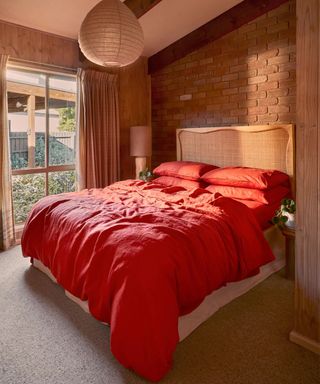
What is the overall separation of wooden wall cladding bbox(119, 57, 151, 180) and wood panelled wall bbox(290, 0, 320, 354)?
3.30 metres

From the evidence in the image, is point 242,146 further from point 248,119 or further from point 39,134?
point 39,134

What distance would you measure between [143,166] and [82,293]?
8.72 feet

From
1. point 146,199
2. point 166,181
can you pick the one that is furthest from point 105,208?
point 166,181

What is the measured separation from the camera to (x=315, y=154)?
1.75m

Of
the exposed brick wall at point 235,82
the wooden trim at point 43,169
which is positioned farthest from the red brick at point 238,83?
the wooden trim at point 43,169

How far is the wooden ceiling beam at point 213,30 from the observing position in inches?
137

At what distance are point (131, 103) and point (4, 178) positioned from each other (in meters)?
2.15

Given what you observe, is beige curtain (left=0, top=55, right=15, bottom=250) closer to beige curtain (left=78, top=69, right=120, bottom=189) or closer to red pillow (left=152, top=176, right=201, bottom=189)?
beige curtain (left=78, top=69, right=120, bottom=189)

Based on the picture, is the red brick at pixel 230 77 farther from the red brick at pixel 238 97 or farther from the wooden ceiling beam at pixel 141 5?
the wooden ceiling beam at pixel 141 5

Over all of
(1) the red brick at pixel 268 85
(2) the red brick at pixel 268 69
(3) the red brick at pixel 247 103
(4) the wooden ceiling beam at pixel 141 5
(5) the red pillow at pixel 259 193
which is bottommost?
(5) the red pillow at pixel 259 193

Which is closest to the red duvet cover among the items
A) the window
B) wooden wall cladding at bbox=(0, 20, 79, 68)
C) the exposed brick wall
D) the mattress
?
the mattress

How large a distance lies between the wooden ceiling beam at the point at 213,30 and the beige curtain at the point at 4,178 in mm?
2139

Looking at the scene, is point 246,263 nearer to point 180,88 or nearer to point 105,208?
point 105,208

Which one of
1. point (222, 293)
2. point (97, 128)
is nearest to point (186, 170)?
point (97, 128)
